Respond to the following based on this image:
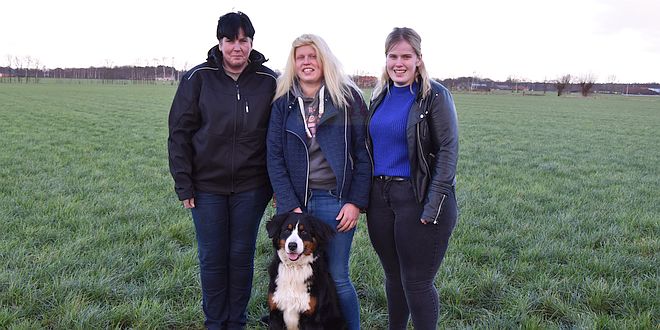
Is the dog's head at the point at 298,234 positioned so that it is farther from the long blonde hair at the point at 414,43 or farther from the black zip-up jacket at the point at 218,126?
the long blonde hair at the point at 414,43

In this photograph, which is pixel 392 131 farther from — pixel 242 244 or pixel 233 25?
pixel 242 244

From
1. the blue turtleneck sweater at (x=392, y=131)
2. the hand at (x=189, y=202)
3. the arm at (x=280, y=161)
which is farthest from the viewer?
the hand at (x=189, y=202)

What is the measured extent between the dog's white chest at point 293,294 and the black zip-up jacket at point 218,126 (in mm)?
693

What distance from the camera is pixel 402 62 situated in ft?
Result: 9.85

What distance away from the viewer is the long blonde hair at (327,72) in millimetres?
3242

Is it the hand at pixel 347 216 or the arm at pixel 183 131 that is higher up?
the arm at pixel 183 131

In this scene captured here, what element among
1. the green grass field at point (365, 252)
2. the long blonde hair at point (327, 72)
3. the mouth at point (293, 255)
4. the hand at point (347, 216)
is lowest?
the green grass field at point (365, 252)

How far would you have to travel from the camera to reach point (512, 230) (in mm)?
6195

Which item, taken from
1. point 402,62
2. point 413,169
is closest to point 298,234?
point 413,169

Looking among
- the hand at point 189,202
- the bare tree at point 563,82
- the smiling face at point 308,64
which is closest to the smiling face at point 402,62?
the smiling face at point 308,64

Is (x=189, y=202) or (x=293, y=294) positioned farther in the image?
(x=189, y=202)

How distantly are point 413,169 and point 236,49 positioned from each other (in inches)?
54.2

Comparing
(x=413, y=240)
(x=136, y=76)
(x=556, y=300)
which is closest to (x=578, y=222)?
(x=556, y=300)

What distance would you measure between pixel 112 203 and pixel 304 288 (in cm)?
438
